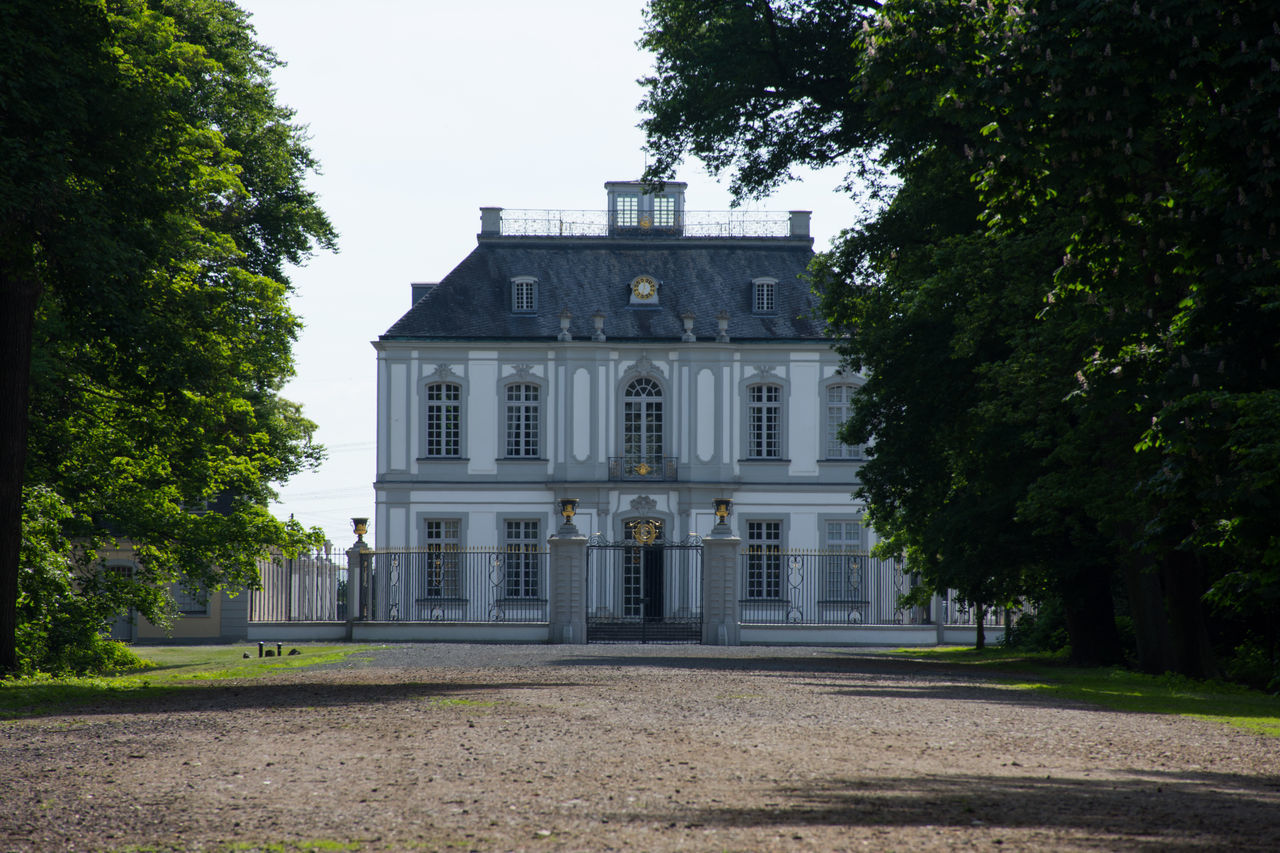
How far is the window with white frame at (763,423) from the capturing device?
41625mm

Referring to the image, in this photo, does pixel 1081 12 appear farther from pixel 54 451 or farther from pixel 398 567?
pixel 398 567

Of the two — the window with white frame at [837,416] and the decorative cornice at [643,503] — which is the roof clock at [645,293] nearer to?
the window with white frame at [837,416]

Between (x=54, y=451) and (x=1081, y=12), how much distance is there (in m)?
13.8

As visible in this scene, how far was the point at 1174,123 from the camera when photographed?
463 inches

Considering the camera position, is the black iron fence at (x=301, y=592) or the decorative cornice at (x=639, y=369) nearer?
the black iron fence at (x=301, y=592)

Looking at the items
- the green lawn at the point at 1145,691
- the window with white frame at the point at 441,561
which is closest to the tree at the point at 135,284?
the window with white frame at the point at 441,561

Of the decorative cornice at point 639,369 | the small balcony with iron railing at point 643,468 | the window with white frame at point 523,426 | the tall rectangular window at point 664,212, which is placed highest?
the tall rectangular window at point 664,212

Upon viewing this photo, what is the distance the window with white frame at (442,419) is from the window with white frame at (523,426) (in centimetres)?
143

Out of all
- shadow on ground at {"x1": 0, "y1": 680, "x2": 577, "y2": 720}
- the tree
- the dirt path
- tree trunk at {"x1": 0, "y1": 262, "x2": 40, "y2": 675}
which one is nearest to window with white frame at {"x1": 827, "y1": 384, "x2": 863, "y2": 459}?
the tree

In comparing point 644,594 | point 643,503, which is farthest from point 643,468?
point 644,594

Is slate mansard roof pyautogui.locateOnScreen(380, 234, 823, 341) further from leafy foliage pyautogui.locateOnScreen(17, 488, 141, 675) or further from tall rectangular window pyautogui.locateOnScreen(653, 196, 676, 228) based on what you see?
leafy foliage pyautogui.locateOnScreen(17, 488, 141, 675)

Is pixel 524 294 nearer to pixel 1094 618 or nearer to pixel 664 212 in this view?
pixel 664 212

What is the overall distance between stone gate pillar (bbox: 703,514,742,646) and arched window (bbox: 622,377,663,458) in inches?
455

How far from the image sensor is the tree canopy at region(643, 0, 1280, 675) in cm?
1022
